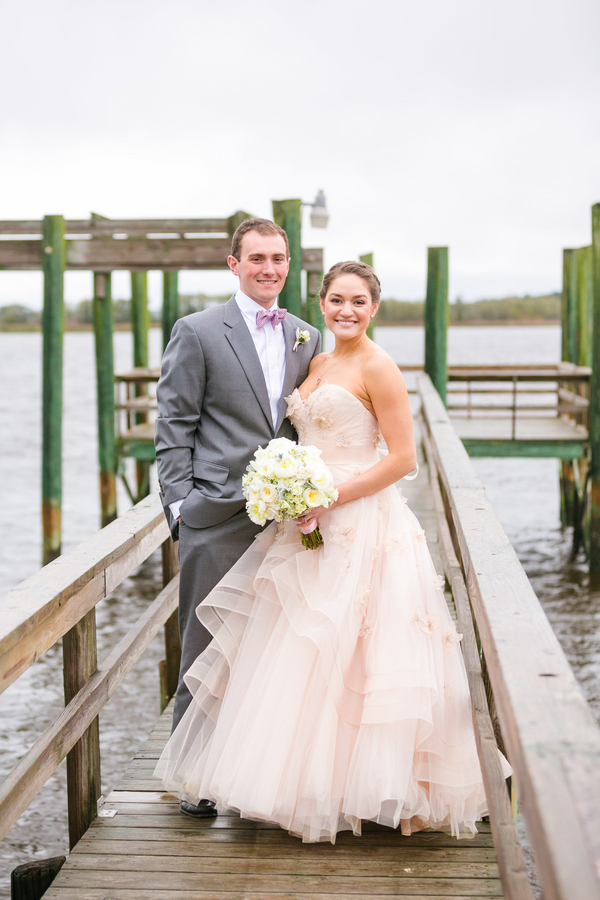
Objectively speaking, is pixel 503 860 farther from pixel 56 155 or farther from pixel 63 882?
pixel 56 155

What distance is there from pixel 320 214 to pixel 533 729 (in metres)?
10.5

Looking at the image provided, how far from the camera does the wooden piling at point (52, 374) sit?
8594mm

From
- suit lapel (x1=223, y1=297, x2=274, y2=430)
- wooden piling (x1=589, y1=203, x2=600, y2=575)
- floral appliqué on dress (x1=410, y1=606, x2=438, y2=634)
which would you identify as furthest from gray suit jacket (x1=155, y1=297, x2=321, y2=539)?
wooden piling (x1=589, y1=203, x2=600, y2=575)

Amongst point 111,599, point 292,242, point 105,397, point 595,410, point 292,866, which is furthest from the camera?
point 105,397

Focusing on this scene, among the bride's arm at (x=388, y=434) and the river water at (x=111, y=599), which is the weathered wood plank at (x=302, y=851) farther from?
the river water at (x=111, y=599)

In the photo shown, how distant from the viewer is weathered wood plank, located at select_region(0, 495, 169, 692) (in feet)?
6.28

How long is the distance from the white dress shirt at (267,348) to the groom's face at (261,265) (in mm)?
33

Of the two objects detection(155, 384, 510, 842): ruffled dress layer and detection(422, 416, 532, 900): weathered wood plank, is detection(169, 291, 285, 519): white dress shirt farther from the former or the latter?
detection(422, 416, 532, 900): weathered wood plank

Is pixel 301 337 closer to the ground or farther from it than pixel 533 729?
farther from it

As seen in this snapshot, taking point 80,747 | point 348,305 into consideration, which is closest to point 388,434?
point 348,305

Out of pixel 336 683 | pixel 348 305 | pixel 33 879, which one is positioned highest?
pixel 348 305

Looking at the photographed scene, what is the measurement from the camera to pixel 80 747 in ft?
8.51

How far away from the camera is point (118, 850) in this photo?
8.05 ft

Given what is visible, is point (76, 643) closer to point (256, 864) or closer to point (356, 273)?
point (256, 864)
